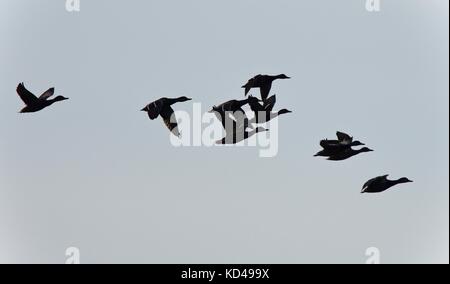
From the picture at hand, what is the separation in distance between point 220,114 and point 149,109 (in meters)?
1.28

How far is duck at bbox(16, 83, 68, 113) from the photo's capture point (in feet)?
72.9

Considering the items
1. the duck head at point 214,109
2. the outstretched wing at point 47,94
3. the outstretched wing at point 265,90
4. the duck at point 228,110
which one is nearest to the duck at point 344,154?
the outstretched wing at point 265,90

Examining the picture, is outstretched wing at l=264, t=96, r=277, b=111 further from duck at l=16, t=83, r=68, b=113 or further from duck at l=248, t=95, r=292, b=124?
duck at l=16, t=83, r=68, b=113

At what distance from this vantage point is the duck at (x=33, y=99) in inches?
875

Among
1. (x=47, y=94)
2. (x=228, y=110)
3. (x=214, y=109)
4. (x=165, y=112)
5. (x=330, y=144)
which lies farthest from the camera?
(x=47, y=94)

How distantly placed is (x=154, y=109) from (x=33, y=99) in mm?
2247

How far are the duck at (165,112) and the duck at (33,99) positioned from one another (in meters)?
1.96

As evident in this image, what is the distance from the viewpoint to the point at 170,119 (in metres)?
22.3

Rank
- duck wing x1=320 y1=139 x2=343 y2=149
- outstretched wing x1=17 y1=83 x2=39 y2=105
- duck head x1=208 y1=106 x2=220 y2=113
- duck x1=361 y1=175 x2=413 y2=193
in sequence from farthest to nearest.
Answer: duck x1=361 y1=175 x2=413 y2=193
duck wing x1=320 y1=139 x2=343 y2=149
outstretched wing x1=17 y1=83 x2=39 y2=105
duck head x1=208 y1=106 x2=220 y2=113

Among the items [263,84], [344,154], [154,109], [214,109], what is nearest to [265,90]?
[263,84]

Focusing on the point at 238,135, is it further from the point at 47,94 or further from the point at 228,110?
the point at 47,94

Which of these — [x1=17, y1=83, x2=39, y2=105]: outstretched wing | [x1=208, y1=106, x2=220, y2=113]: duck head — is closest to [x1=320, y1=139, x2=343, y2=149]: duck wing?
[x1=208, y1=106, x2=220, y2=113]: duck head

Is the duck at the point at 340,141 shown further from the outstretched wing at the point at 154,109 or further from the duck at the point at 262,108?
the outstretched wing at the point at 154,109

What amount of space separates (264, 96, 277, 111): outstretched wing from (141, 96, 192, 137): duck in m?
1.67
